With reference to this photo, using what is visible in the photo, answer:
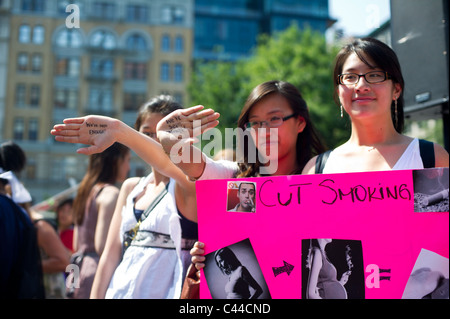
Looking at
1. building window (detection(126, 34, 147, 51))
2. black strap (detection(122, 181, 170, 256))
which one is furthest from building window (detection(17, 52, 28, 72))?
black strap (detection(122, 181, 170, 256))

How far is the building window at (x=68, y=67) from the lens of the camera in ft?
89.9

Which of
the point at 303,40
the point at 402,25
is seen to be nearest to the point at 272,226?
the point at 402,25

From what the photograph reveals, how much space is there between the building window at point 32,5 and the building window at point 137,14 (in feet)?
17.0

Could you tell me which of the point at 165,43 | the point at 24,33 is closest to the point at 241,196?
the point at 165,43

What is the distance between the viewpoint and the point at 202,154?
62.8 inches

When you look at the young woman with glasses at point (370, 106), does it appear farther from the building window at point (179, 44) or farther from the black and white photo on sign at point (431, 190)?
the building window at point (179, 44)

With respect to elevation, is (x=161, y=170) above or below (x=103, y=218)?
above

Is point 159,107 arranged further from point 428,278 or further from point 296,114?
point 428,278

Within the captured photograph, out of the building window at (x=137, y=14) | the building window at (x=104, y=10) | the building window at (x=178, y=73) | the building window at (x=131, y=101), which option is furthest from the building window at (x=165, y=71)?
the building window at (x=104, y=10)

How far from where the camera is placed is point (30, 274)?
7.25ft

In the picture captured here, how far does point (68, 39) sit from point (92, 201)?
27548 mm

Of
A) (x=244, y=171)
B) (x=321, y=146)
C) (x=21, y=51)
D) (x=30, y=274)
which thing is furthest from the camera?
(x=21, y=51)
